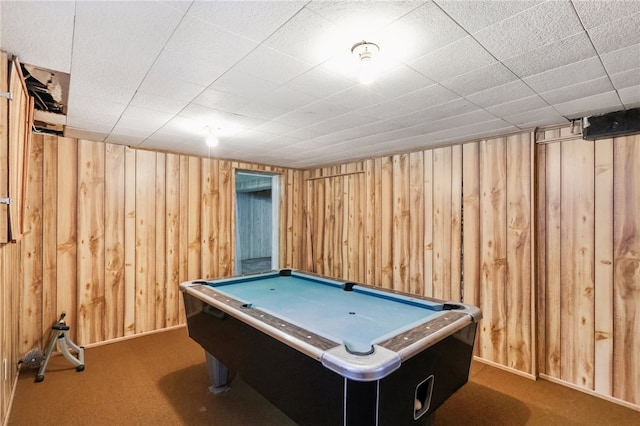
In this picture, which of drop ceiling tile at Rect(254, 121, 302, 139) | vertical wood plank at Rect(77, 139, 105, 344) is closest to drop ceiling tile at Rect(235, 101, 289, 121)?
drop ceiling tile at Rect(254, 121, 302, 139)

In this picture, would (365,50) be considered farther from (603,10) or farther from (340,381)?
(340,381)

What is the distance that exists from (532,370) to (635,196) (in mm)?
1659

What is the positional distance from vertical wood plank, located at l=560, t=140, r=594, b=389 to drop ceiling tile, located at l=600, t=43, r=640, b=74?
3.55ft

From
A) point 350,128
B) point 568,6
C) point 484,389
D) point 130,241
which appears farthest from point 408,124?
point 130,241

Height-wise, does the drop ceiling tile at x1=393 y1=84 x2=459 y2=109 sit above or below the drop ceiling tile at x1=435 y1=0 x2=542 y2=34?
below

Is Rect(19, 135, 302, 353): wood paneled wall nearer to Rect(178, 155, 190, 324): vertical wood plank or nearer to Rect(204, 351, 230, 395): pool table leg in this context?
Rect(178, 155, 190, 324): vertical wood plank

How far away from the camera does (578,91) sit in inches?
76.4

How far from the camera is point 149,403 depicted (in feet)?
7.55

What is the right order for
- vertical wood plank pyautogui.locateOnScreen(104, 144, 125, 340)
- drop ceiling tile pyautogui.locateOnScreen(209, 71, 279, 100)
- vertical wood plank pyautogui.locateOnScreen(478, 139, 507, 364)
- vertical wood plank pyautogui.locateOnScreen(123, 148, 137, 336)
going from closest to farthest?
drop ceiling tile pyautogui.locateOnScreen(209, 71, 279, 100) < vertical wood plank pyautogui.locateOnScreen(478, 139, 507, 364) < vertical wood plank pyautogui.locateOnScreen(104, 144, 125, 340) < vertical wood plank pyautogui.locateOnScreen(123, 148, 137, 336)

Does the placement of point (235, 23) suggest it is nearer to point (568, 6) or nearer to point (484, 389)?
point (568, 6)

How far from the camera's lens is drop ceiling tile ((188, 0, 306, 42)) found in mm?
1157

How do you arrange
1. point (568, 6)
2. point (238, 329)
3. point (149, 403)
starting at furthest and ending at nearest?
point (149, 403) < point (238, 329) < point (568, 6)

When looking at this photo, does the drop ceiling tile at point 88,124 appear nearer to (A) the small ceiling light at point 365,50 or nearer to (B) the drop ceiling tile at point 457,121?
(A) the small ceiling light at point 365,50

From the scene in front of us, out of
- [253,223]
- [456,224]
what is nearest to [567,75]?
[456,224]
